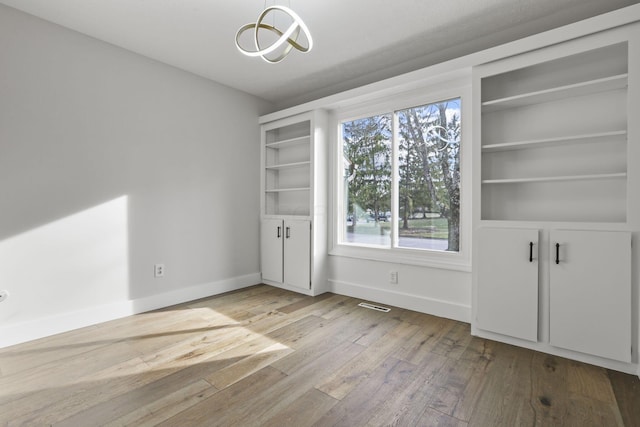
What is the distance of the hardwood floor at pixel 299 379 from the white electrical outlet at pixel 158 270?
57 centimetres

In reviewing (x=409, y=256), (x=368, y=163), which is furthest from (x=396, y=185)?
(x=409, y=256)

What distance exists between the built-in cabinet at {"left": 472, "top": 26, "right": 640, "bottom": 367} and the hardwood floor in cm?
30

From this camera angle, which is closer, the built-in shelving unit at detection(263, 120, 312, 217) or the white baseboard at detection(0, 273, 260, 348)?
the white baseboard at detection(0, 273, 260, 348)

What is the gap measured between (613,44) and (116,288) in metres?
4.45

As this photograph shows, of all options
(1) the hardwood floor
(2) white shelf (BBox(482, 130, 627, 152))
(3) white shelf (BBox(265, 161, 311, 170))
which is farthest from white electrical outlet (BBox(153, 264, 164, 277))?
(2) white shelf (BBox(482, 130, 627, 152))

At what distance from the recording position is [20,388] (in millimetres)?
1869

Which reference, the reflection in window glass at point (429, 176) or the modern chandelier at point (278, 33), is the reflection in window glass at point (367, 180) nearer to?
the reflection in window glass at point (429, 176)

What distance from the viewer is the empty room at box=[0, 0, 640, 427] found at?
1.90m

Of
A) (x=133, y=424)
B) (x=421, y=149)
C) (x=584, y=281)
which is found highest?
→ (x=421, y=149)

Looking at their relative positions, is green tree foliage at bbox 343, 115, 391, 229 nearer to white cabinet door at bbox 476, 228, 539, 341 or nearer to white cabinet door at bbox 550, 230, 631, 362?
white cabinet door at bbox 476, 228, 539, 341

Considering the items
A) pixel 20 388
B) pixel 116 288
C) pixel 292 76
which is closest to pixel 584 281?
pixel 292 76

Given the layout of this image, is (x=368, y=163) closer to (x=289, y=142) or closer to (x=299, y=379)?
(x=289, y=142)

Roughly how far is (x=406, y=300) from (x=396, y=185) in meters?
1.23

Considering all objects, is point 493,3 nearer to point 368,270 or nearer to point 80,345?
point 368,270
